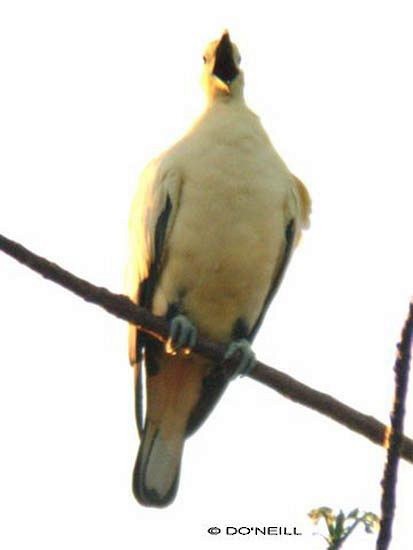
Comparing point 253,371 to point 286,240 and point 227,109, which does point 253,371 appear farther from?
point 227,109

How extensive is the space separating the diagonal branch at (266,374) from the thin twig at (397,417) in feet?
2.17

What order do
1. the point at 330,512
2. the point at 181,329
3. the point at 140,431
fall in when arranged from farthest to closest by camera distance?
the point at 140,431, the point at 181,329, the point at 330,512

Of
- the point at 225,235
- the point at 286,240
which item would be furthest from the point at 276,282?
the point at 225,235

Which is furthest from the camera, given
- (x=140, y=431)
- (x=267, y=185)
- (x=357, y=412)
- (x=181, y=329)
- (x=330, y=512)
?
(x=140, y=431)

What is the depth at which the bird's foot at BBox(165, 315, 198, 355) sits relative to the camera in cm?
603

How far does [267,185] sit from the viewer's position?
663cm

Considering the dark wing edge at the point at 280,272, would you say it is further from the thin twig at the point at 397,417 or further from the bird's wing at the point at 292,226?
the thin twig at the point at 397,417

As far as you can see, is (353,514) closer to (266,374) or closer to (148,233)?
(266,374)

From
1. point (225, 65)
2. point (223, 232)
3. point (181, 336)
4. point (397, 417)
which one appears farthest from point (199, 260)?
point (397, 417)

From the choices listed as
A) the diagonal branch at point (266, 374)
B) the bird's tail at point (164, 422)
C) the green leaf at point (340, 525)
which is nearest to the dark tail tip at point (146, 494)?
the bird's tail at point (164, 422)

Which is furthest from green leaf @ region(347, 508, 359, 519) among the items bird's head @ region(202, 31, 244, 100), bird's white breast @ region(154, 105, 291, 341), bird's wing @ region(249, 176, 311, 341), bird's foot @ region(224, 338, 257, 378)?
bird's head @ region(202, 31, 244, 100)

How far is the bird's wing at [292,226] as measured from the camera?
6.87 metres

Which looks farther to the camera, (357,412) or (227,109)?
(227,109)

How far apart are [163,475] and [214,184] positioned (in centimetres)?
165
